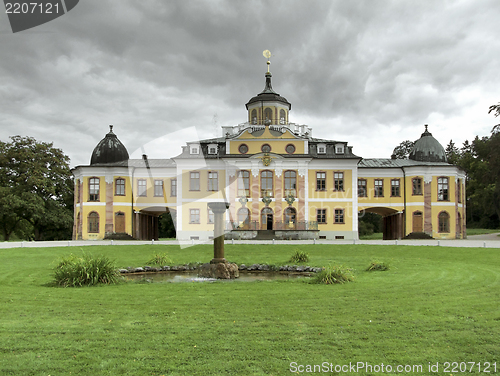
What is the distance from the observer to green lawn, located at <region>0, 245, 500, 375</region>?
632 cm

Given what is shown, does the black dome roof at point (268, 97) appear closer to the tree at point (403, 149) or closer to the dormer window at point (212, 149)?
the dormer window at point (212, 149)

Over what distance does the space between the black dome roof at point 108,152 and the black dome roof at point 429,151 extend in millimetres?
29838

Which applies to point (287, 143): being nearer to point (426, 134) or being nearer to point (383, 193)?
point (383, 193)

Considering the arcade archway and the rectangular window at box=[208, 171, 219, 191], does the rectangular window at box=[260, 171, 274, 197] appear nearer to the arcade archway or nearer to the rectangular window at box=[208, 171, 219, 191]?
the rectangular window at box=[208, 171, 219, 191]

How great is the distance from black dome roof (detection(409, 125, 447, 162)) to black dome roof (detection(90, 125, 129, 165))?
97.9ft

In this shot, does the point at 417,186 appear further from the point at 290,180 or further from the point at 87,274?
the point at 87,274

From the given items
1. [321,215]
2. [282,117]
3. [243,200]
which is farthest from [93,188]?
[321,215]

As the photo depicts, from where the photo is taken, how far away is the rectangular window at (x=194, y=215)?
42.9 metres

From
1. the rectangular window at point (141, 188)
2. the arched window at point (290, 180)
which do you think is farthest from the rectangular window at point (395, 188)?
the rectangular window at point (141, 188)

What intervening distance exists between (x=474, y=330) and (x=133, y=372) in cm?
576

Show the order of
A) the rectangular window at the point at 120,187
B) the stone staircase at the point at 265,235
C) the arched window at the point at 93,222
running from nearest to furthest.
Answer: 1. the stone staircase at the point at 265,235
2. the arched window at the point at 93,222
3. the rectangular window at the point at 120,187

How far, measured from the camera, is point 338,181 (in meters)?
42.5

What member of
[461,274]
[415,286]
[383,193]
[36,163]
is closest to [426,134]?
[383,193]

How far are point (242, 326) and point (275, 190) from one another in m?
A: 34.3
